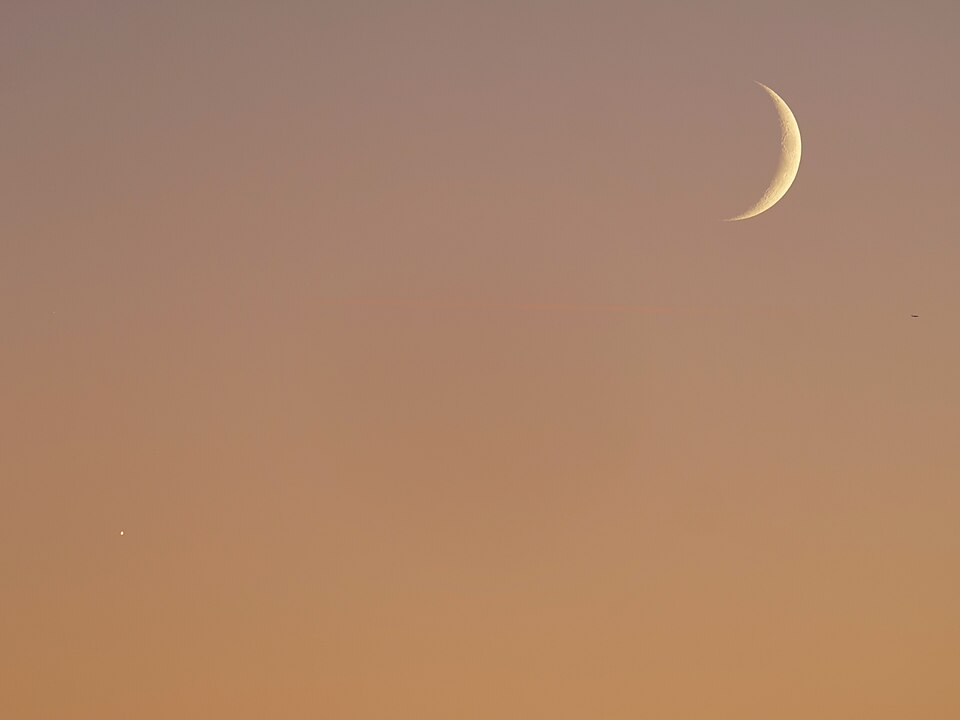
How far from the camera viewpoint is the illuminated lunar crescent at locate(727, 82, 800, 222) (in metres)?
5.49

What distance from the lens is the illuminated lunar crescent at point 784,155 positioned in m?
5.49

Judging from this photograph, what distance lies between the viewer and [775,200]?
5.63 m

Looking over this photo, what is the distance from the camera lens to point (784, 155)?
18.0ft

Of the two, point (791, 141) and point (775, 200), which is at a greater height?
point (791, 141)

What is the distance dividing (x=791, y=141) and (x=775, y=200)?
0.57 m

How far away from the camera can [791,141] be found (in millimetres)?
5492
